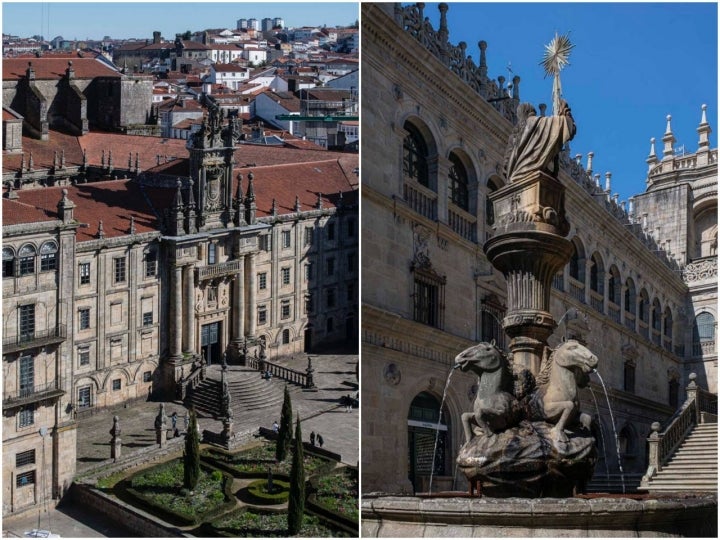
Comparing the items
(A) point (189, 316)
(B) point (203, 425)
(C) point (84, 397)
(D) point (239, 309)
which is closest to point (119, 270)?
(A) point (189, 316)

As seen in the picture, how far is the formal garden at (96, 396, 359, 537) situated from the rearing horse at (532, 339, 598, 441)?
20.7 ft

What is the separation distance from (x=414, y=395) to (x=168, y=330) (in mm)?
6382

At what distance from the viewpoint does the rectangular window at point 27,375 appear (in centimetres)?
1739

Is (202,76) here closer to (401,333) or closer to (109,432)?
(109,432)

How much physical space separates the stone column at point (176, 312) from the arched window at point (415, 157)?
5646 mm

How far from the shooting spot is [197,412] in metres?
19.2

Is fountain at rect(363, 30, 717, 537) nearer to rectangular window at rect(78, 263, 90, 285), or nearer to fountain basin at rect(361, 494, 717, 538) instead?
fountain basin at rect(361, 494, 717, 538)

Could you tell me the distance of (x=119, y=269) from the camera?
18922 millimetres

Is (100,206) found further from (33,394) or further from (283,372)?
(283,372)

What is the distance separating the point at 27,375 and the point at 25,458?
1205 mm

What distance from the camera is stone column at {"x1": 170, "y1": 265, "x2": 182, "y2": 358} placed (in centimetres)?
1950

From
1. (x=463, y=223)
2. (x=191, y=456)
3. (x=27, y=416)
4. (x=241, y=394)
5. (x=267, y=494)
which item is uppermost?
(x=463, y=223)

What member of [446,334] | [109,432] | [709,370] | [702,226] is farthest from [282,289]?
[702,226]

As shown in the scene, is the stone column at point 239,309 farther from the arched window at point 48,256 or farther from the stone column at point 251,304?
the arched window at point 48,256
